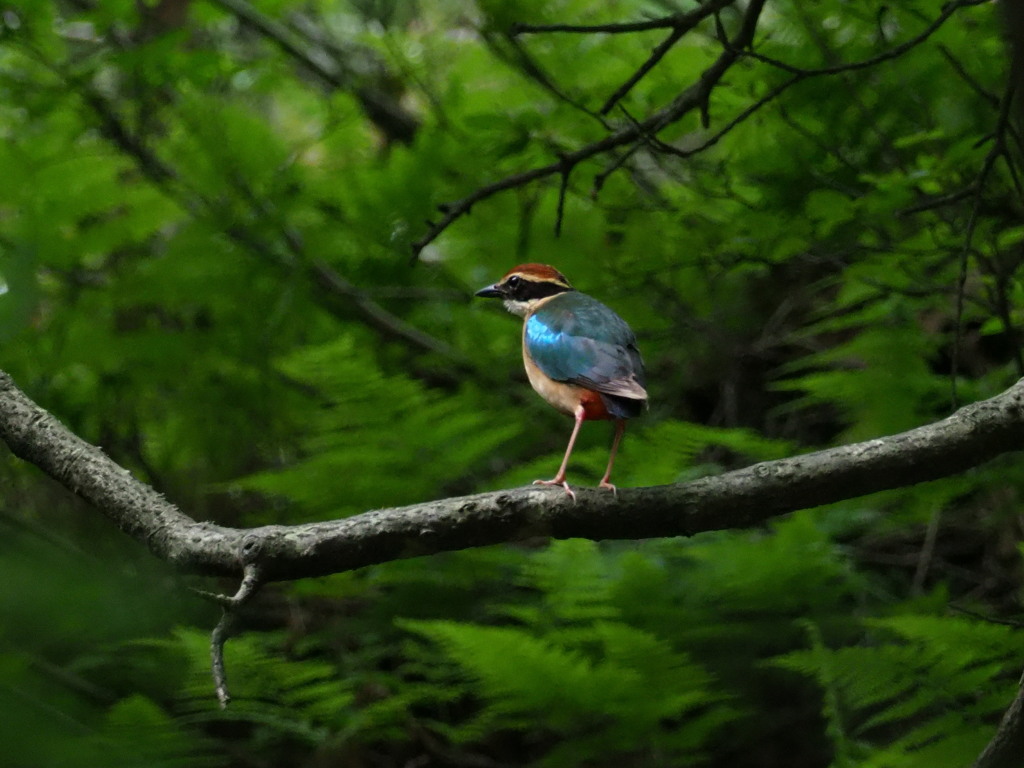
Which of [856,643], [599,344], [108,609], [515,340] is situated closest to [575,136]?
[599,344]

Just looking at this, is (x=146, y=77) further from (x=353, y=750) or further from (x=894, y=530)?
(x=894, y=530)

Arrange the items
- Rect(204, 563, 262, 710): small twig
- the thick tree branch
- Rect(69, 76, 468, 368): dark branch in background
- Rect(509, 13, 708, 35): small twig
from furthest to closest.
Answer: Rect(69, 76, 468, 368): dark branch in background, Rect(509, 13, 708, 35): small twig, the thick tree branch, Rect(204, 563, 262, 710): small twig

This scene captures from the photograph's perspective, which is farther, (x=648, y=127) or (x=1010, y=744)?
(x=648, y=127)

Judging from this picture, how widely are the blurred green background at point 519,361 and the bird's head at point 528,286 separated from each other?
1.72 feet

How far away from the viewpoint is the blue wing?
3305mm

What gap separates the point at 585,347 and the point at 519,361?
2.91m

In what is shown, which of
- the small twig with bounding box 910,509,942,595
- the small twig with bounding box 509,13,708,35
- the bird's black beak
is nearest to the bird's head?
the bird's black beak

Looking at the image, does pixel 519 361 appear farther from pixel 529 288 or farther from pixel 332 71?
pixel 332 71

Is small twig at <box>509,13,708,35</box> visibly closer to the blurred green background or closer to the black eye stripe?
the blurred green background

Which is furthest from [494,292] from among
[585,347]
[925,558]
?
[925,558]

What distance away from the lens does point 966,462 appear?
8.55 ft

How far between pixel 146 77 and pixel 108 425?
190cm

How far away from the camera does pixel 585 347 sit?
11.3ft

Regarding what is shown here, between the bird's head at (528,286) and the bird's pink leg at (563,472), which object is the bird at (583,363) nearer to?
the bird's pink leg at (563,472)
